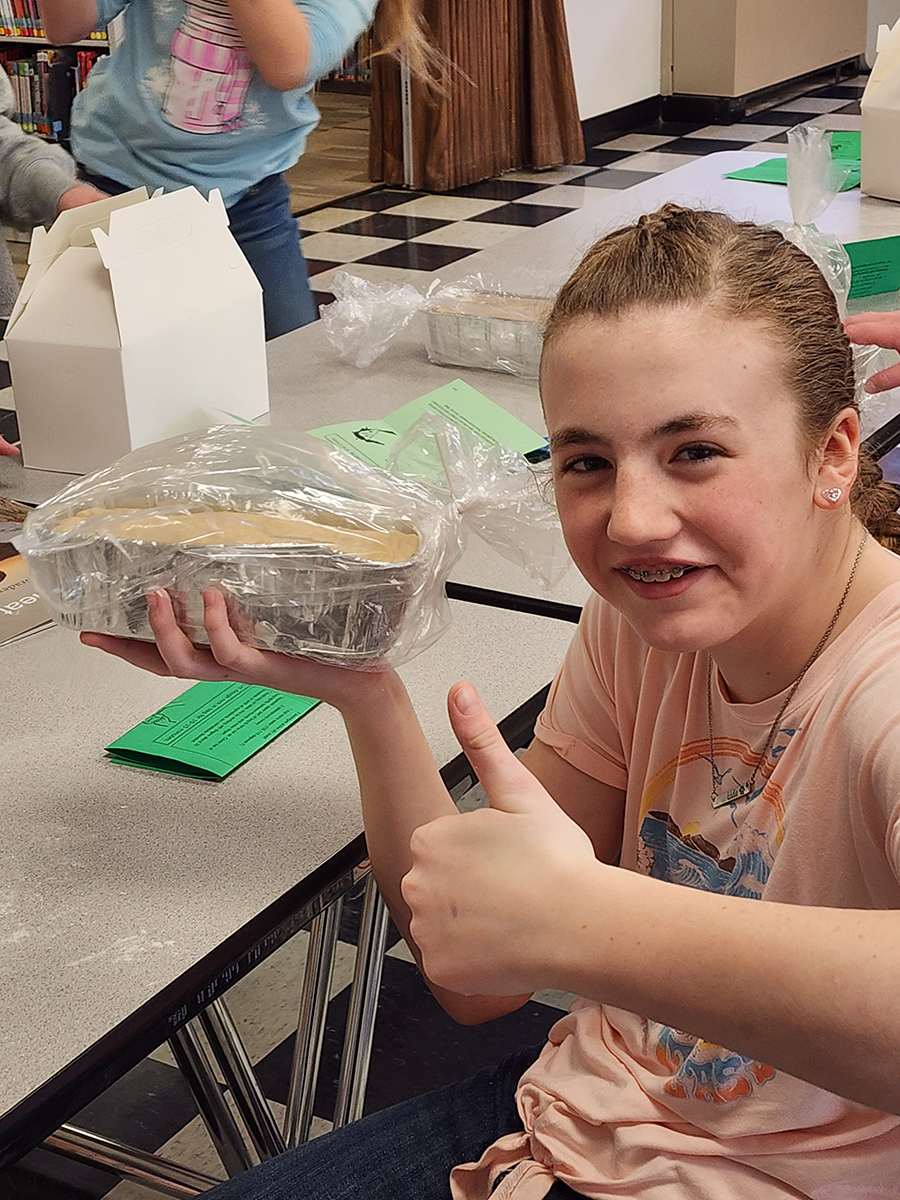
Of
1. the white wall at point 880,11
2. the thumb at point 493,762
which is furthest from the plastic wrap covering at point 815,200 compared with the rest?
the white wall at point 880,11

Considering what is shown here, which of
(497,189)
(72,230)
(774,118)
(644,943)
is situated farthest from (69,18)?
(774,118)

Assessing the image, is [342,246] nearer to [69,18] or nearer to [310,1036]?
[69,18]

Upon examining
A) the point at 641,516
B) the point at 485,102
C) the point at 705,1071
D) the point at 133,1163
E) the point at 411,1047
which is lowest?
the point at 411,1047

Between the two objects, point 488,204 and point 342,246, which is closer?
point 342,246

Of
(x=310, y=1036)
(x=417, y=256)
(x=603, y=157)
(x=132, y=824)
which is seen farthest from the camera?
(x=603, y=157)

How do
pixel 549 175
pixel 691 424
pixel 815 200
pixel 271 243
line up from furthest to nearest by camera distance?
pixel 549 175 < pixel 815 200 < pixel 271 243 < pixel 691 424

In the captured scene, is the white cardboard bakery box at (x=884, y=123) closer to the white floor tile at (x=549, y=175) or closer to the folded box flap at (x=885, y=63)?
the folded box flap at (x=885, y=63)

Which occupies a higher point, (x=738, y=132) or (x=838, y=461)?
(x=838, y=461)

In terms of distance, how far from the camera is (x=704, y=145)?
6688mm

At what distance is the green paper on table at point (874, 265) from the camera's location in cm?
223

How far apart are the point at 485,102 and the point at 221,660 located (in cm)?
553

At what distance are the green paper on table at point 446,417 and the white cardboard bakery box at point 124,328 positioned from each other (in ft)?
0.51

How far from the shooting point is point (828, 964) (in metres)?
0.67

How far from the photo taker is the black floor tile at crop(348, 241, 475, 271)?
4.89 m
